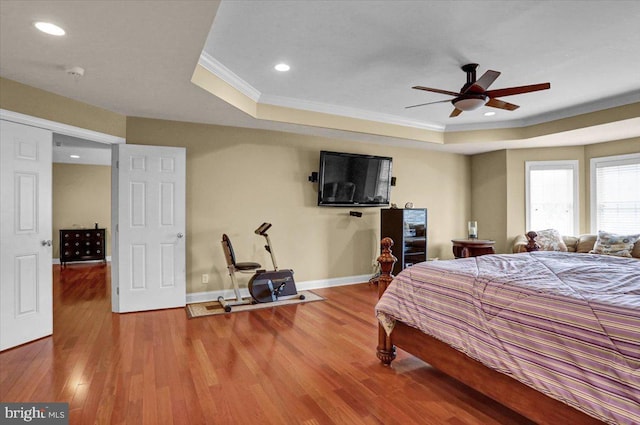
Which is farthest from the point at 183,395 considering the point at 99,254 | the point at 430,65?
the point at 99,254

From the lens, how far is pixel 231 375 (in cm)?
262

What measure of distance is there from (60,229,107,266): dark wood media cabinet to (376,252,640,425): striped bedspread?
308 inches

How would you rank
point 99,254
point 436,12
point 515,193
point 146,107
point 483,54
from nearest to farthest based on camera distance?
point 436,12, point 483,54, point 146,107, point 515,193, point 99,254

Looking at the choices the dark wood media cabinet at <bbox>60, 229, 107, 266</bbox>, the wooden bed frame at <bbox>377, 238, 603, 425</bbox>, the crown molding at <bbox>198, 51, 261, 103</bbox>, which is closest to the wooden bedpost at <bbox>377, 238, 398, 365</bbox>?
the wooden bed frame at <bbox>377, 238, 603, 425</bbox>

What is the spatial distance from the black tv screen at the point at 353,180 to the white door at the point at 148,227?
2157mm

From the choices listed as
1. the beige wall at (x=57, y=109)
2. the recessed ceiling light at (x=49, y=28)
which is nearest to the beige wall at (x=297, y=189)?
the beige wall at (x=57, y=109)

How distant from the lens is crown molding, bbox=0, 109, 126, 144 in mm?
3145

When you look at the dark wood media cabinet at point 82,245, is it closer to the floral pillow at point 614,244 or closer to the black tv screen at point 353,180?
the black tv screen at point 353,180

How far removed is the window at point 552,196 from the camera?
6.25 metres

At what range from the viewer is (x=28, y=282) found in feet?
10.9

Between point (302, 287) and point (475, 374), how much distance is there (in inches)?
140

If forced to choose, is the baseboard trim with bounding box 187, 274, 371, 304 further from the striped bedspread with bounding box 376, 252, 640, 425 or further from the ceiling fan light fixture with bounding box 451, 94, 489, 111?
the ceiling fan light fixture with bounding box 451, 94, 489, 111

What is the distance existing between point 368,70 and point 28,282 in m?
4.05

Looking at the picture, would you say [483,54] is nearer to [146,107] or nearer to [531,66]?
[531,66]
